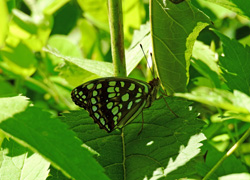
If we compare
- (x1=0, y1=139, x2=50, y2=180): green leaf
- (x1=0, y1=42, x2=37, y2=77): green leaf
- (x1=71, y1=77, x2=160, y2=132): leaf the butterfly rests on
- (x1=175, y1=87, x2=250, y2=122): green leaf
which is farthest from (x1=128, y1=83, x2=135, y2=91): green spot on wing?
(x1=0, y1=42, x2=37, y2=77): green leaf

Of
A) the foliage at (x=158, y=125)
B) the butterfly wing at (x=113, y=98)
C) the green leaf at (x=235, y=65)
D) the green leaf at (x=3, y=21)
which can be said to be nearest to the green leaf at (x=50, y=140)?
the foliage at (x=158, y=125)

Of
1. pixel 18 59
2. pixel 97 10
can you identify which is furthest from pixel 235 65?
pixel 18 59

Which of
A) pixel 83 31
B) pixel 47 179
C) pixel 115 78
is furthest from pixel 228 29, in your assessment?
pixel 47 179

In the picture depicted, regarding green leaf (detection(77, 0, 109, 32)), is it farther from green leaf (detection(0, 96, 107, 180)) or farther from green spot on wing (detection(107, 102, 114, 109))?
green leaf (detection(0, 96, 107, 180))

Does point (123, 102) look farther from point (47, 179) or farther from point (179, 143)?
point (47, 179)

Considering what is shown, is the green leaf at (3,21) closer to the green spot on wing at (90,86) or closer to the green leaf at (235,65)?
the green spot on wing at (90,86)

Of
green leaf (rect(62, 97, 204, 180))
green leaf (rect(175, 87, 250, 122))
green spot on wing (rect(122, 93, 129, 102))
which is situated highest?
green leaf (rect(175, 87, 250, 122))
